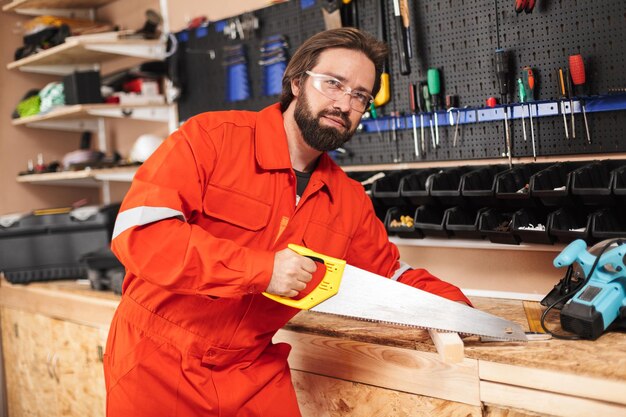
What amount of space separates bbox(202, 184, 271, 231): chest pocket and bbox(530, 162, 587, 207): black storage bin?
33.1 inches

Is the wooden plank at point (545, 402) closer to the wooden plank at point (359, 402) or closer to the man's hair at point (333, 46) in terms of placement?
the wooden plank at point (359, 402)

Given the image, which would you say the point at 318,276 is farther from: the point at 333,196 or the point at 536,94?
the point at 536,94

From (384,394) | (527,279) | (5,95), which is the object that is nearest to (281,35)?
(527,279)

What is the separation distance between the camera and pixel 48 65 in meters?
4.04

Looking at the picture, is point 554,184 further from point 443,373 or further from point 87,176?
point 87,176

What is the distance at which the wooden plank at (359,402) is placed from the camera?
180 cm

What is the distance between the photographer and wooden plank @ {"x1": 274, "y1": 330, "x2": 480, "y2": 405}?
1.75 metres

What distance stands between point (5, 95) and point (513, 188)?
3404 millimetres

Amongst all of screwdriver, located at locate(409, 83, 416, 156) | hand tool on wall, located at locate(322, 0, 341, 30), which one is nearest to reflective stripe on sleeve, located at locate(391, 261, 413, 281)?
screwdriver, located at locate(409, 83, 416, 156)

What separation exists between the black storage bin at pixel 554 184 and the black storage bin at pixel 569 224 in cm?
4

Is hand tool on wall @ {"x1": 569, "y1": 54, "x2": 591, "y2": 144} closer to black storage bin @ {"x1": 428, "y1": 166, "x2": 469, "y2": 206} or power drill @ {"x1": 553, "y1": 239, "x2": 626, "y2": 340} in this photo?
black storage bin @ {"x1": 428, "y1": 166, "x2": 469, "y2": 206}

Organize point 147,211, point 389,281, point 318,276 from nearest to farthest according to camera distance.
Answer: point 147,211, point 318,276, point 389,281

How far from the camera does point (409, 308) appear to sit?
180 centimetres

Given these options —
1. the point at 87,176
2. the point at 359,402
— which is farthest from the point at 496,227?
the point at 87,176
